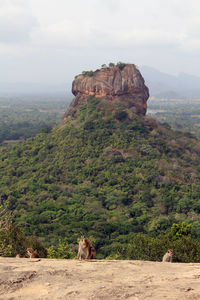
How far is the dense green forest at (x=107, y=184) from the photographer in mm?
28219

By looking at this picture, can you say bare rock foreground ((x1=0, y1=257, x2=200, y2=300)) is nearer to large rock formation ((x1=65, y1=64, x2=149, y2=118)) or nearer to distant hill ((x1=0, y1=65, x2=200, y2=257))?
distant hill ((x1=0, y1=65, x2=200, y2=257))

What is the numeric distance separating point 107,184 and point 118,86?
19426mm

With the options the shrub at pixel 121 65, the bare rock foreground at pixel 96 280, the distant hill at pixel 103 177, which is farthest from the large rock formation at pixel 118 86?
the bare rock foreground at pixel 96 280

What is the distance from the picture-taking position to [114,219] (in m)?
32.4

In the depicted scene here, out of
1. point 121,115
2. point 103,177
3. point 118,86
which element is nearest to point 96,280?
point 103,177

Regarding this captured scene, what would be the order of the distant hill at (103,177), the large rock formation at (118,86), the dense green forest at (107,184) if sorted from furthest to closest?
the large rock formation at (118,86)
the distant hill at (103,177)
the dense green forest at (107,184)

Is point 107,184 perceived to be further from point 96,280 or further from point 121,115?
point 96,280

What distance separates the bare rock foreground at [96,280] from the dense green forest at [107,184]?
11365 millimetres

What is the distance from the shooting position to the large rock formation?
51.3 m

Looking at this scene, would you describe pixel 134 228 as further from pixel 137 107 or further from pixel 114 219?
pixel 137 107

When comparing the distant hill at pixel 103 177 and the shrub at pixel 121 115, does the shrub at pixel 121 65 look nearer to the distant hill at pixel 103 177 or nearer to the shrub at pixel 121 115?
the distant hill at pixel 103 177

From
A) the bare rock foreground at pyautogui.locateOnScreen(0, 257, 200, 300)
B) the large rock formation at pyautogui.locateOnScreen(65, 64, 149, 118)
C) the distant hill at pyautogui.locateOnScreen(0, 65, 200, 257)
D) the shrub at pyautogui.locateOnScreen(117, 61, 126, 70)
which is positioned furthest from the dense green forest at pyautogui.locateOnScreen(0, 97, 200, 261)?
the bare rock foreground at pyautogui.locateOnScreen(0, 257, 200, 300)

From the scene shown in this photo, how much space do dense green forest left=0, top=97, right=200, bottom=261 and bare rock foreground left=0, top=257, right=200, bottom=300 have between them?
37.3 feet

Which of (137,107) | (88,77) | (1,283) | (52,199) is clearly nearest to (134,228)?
(52,199)
